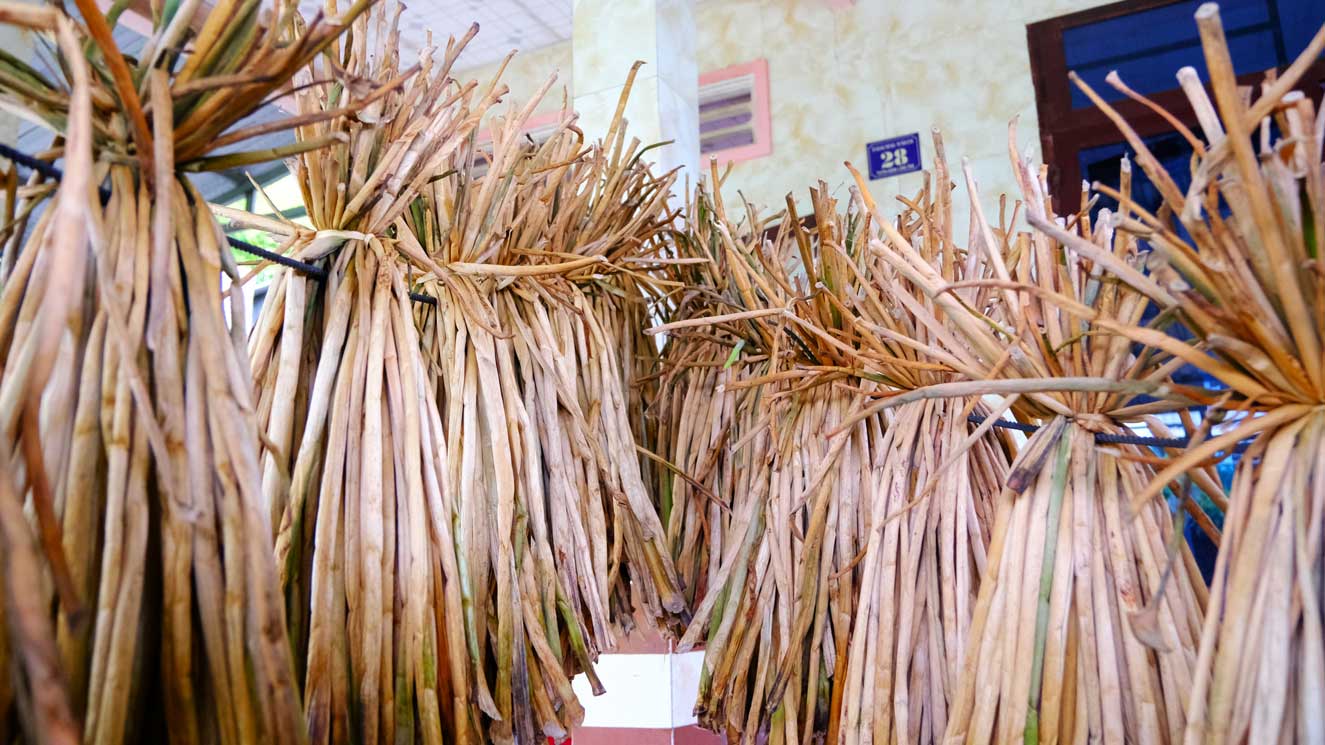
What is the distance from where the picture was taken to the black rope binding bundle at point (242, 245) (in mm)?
428

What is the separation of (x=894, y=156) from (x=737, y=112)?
54cm

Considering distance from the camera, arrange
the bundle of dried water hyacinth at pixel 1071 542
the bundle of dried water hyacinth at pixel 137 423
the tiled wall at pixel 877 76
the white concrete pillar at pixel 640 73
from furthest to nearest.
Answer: the tiled wall at pixel 877 76 → the white concrete pillar at pixel 640 73 → the bundle of dried water hyacinth at pixel 1071 542 → the bundle of dried water hyacinth at pixel 137 423

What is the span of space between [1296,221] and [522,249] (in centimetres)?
59

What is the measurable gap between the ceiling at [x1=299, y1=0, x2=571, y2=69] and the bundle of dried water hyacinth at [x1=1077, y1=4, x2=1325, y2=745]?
2.44 metres

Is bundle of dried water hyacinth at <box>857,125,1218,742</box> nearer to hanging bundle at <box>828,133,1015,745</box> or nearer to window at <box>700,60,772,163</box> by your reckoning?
hanging bundle at <box>828,133,1015,745</box>

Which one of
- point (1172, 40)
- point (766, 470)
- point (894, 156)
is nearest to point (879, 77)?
Result: point (894, 156)

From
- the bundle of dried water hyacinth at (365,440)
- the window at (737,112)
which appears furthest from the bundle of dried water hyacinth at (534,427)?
the window at (737,112)

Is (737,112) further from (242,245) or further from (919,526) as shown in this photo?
(242,245)

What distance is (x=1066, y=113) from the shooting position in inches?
90.7

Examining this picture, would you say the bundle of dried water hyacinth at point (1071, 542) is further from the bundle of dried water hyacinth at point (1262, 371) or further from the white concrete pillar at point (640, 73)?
the white concrete pillar at point (640, 73)

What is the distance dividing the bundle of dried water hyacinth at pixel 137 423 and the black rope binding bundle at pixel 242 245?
2 cm

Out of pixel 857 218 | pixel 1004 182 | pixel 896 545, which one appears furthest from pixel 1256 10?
pixel 896 545

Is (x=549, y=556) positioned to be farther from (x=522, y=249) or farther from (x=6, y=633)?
(x=6, y=633)

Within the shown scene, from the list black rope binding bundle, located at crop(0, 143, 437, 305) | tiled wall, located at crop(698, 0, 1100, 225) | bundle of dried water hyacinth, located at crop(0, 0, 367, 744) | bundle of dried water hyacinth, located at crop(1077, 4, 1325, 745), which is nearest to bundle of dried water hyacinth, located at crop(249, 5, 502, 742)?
black rope binding bundle, located at crop(0, 143, 437, 305)
